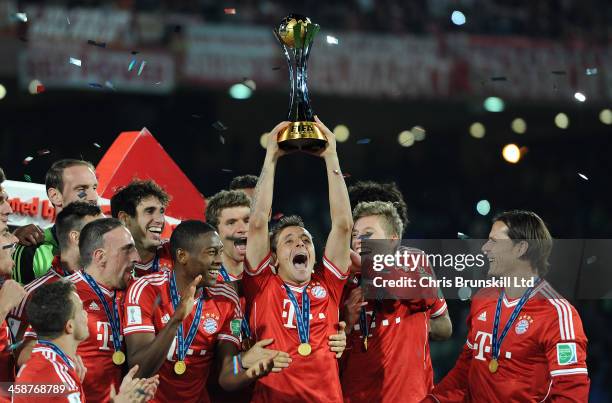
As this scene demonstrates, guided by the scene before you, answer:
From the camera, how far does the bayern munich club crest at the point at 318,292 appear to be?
481 cm

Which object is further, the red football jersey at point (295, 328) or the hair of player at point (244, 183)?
the hair of player at point (244, 183)

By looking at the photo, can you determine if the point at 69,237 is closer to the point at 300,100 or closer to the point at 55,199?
the point at 55,199

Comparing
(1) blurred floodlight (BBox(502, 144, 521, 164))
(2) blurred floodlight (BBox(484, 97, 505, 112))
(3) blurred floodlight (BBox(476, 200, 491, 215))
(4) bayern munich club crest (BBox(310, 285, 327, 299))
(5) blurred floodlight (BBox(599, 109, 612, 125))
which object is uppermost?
(2) blurred floodlight (BBox(484, 97, 505, 112))

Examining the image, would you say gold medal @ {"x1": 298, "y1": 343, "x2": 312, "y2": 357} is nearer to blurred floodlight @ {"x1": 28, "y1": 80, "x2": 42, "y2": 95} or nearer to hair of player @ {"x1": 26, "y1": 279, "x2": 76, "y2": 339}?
hair of player @ {"x1": 26, "y1": 279, "x2": 76, "y2": 339}

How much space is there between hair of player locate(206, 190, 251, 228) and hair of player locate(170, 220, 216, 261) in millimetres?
611

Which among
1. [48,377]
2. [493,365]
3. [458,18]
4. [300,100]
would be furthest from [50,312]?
[458,18]

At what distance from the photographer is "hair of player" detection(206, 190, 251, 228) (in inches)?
212

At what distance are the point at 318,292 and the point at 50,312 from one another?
1.24 m

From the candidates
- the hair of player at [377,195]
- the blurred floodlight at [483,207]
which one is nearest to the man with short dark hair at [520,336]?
the hair of player at [377,195]

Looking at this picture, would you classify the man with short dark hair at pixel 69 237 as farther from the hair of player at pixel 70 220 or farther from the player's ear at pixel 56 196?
the player's ear at pixel 56 196

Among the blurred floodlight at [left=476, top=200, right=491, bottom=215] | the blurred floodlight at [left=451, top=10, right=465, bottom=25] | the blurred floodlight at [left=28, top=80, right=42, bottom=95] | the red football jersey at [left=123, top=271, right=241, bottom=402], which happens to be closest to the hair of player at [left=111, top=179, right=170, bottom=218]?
the red football jersey at [left=123, top=271, right=241, bottom=402]

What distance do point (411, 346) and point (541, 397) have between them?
679mm

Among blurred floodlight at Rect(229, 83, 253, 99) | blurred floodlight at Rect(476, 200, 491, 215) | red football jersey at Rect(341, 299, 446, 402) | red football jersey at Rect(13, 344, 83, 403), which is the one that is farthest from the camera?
blurred floodlight at Rect(229, 83, 253, 99)

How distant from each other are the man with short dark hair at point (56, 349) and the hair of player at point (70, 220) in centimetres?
80
